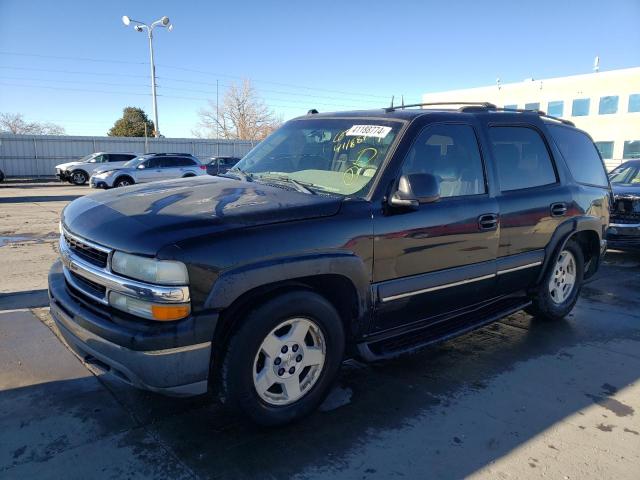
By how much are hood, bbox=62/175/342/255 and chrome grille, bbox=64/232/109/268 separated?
0.19ft

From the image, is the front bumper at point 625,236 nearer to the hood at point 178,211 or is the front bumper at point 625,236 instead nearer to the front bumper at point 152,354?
the hood at point 178,211

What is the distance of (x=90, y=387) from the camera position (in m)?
3.44

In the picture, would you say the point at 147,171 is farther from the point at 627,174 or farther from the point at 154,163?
Result: the point at 627,174

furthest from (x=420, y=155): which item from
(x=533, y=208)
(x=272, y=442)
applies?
(x=272, y=442)

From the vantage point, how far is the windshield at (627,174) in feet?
29.4

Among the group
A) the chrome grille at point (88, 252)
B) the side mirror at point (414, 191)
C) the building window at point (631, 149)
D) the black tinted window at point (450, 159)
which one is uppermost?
the building window at point (631, 149)

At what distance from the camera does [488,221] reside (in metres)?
3.84

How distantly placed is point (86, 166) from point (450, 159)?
26118 mm

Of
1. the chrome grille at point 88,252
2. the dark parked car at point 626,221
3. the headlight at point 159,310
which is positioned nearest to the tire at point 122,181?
the dark parked car at point 626,221

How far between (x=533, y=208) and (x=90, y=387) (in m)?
3.76

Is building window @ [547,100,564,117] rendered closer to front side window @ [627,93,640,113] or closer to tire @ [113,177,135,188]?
front side window @ [627,93,640,113]

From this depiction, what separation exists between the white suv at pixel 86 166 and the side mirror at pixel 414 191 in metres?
25.0

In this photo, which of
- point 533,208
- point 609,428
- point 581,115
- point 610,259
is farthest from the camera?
point 581,115

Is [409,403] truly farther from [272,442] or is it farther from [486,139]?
[486,139]
